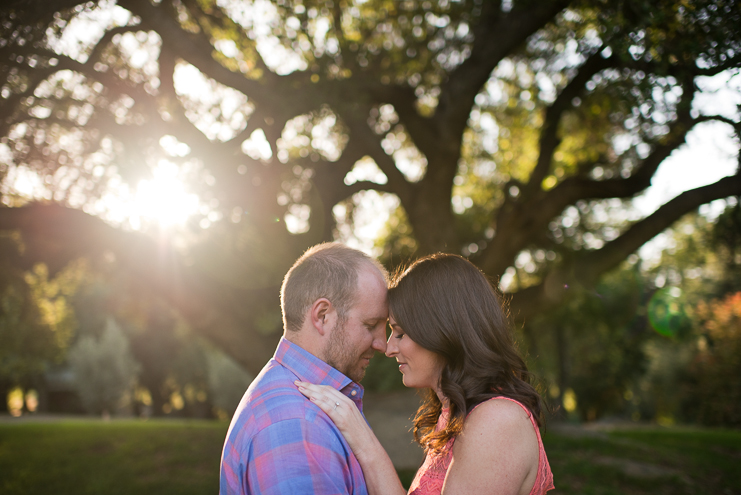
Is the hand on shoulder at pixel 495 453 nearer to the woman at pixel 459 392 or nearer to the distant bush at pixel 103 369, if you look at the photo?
the woman at pixel 459 392

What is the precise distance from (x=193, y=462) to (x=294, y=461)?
31.2 ft

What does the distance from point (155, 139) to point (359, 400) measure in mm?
7243

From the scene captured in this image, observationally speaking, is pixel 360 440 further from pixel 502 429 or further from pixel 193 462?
pixel 193 462

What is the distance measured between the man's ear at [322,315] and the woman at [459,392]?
0.29 metres

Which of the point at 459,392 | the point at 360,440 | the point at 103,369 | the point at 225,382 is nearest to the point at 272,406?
the point at 360,440

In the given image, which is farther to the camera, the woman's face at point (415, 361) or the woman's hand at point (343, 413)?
the woman's face at point (415, 361)

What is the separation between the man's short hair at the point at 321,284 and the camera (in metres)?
2.39

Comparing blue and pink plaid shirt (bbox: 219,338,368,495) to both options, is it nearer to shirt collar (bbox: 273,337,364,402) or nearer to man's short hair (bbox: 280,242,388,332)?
shirt collar (bbox: 273,337,364,402)

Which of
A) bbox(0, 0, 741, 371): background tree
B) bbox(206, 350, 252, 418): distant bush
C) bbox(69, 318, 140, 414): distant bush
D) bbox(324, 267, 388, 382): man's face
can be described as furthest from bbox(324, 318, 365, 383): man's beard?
bbox(69, 318, 140, 414): distant bush

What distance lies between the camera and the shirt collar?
7.61 feet

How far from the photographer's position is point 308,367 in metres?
2.33

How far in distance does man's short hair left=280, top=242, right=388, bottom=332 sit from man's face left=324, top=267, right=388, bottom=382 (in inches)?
1.8

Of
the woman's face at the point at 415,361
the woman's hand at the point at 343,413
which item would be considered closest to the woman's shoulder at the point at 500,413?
the woman's face at the point at 415,361

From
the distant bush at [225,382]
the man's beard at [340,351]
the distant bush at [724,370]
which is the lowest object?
the distant bush at [225,382]
